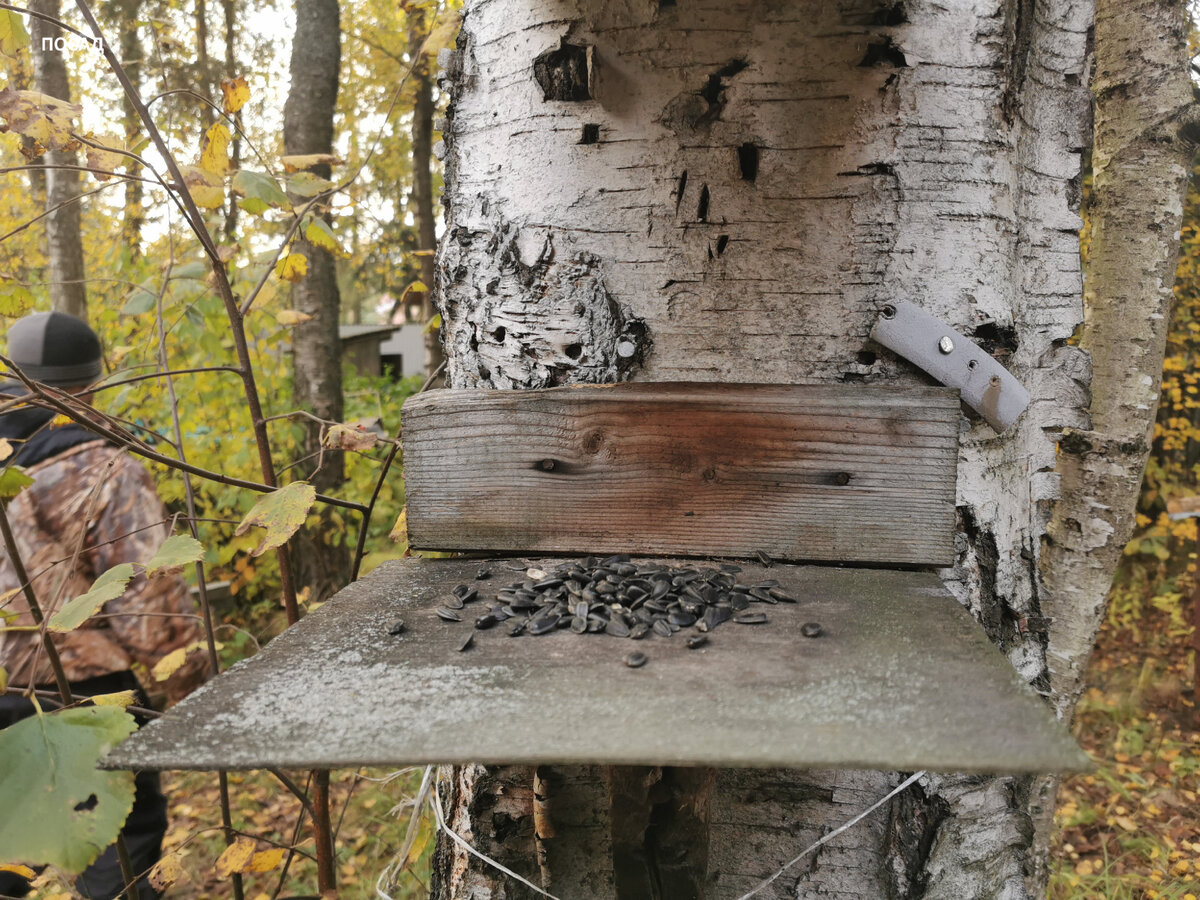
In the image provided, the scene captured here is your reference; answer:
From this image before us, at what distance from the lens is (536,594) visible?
1208 millimetres

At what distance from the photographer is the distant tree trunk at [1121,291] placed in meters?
2.80

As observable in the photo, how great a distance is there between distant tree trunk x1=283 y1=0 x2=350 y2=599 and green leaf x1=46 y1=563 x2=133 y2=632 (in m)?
3.64

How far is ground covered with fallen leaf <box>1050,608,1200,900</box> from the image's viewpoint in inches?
138

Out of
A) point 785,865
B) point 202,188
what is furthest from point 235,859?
point 202,188

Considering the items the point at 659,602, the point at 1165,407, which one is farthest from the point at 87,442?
the point at 1165,407

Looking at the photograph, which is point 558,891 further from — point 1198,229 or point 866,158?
point 1198,229

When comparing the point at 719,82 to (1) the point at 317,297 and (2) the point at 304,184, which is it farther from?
(1) the point at 317,297

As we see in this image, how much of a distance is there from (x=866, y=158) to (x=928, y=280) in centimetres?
24

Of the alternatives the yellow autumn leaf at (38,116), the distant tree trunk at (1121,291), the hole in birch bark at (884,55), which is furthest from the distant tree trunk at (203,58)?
the hole in birch bark at (884,55)

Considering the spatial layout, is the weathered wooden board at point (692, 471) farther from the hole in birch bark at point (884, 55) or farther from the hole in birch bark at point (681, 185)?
the hole in birch bark at point (884, 55)

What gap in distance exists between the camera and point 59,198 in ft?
17.2

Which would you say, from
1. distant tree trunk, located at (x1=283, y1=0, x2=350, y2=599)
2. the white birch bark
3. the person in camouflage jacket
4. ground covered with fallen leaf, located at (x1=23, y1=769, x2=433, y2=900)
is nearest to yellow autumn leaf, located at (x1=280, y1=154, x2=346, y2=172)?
the white birch bark

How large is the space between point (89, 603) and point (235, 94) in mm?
1107

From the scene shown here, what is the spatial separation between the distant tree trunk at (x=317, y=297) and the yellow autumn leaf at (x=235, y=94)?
11.1 feet
